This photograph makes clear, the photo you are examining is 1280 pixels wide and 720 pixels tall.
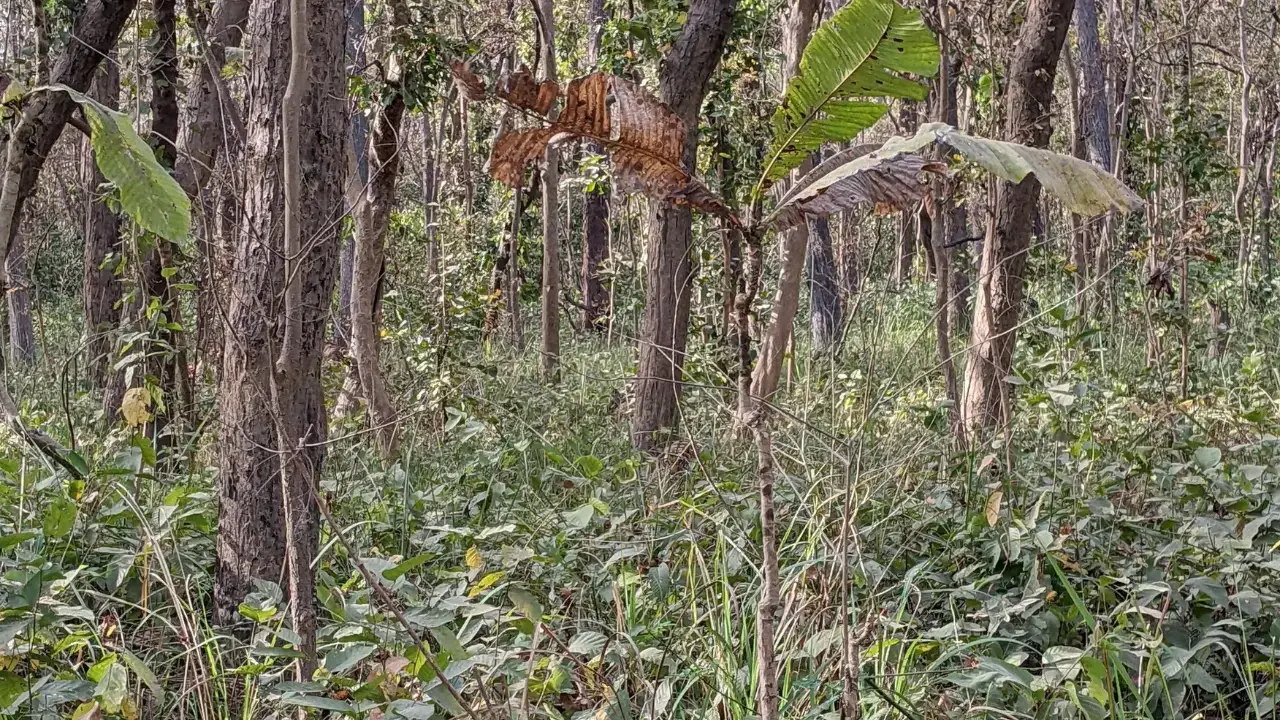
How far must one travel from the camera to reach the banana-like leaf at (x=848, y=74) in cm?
190

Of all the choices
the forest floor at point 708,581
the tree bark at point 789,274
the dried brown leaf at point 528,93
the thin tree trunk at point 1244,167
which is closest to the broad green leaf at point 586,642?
the forest floor at point 708,581

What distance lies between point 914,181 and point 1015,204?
331 centimetres

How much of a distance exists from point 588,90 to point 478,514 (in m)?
2.41

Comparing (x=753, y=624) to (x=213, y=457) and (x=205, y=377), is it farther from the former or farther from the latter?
(x=205, y=377)

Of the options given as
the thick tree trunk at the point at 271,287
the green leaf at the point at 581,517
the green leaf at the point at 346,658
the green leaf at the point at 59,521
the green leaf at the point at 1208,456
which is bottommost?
the green leaf at the point at 346,658

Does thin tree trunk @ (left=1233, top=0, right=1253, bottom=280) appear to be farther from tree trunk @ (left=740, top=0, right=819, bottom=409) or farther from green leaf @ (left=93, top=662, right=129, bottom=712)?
green leaf @ (left=93, top=662, right=129, bottom=712)

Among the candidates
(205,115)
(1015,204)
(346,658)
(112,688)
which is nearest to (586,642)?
(346,658)

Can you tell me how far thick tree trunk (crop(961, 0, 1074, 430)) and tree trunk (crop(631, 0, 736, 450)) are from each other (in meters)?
1.35

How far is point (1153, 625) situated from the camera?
2967 mm

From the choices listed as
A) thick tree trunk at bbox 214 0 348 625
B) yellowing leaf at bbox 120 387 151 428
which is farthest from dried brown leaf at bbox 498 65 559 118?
yellowing leaf at bbox 120 387 151 428

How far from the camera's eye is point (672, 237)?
5.45m

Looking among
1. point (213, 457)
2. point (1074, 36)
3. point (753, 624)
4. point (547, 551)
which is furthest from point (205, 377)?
point (1074, 36)

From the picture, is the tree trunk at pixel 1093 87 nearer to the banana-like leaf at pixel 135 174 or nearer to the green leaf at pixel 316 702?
the banana-like leaf at pixel 135 174

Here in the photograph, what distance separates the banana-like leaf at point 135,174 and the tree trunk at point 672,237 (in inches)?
120
